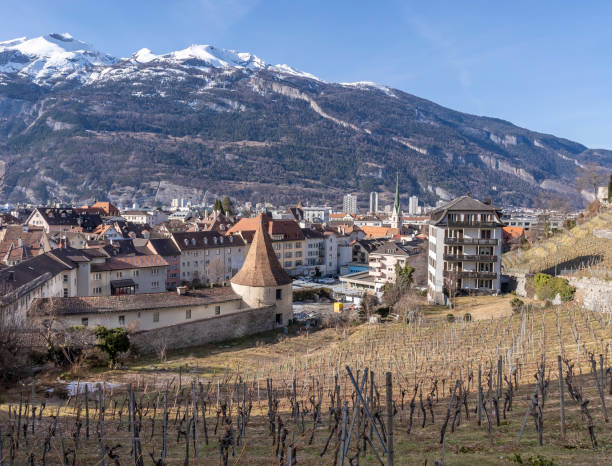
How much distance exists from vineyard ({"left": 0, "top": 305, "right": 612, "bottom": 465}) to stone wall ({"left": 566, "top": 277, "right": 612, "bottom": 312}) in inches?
57.5

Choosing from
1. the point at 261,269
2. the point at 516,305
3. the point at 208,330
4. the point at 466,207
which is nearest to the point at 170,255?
the point at 261,269

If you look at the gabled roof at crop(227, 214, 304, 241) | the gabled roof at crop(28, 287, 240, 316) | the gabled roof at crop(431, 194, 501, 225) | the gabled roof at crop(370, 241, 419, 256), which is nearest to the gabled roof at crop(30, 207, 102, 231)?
the gabled roof at crop(227, 214, 304, 241)

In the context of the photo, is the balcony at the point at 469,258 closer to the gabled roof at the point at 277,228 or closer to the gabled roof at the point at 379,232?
the gabled roof at the point at 277,228

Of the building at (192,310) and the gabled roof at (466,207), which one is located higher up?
the gabled roof at (466,207)

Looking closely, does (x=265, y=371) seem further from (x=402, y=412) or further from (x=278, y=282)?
(x=278, y=282)

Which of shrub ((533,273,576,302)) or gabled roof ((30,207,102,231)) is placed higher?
gabled roof ((30,207,102,231))

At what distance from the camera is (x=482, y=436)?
14.1m

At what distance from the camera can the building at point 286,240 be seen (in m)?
95.3

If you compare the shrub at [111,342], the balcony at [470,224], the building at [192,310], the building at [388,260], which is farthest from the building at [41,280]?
the building at [388,260]

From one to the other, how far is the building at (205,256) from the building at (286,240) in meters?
7.07

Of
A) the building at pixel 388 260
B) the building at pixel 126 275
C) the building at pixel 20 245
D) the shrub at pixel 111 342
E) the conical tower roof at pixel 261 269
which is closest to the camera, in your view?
the shrub at pixel 111 342

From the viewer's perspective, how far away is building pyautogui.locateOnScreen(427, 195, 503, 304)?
172ft

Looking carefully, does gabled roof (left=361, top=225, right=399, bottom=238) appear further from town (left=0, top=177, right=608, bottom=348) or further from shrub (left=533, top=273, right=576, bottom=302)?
shrub (left=533, top=273, right=576, bottom=302)

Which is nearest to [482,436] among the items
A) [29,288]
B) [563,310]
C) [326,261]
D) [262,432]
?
[262,432]
